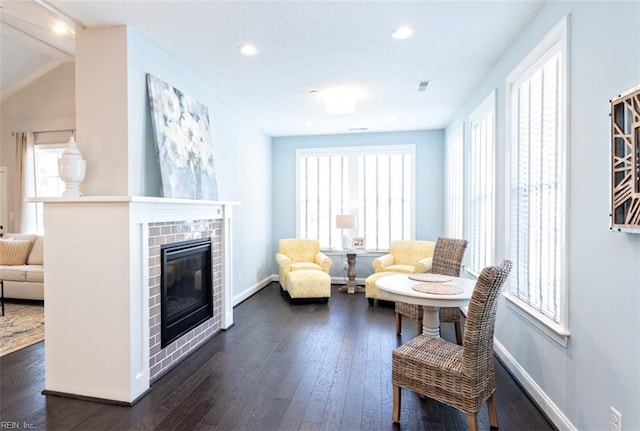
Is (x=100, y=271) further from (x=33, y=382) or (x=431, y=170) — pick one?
(x=431, y=170)

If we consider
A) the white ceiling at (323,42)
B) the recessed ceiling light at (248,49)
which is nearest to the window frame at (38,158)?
the white ceiling at (323,42)

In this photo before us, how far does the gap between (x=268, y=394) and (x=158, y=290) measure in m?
1.19

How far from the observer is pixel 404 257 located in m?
5.28

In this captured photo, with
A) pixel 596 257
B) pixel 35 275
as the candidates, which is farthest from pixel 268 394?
pixel 35 275

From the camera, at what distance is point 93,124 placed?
103 inches

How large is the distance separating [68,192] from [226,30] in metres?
1.72

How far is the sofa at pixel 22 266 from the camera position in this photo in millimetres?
4594

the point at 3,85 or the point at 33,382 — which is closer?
the point at 33,382

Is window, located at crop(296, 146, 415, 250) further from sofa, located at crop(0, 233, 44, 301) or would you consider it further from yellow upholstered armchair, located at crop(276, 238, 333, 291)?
sofa, located at crop(0, 233, 44, 301)

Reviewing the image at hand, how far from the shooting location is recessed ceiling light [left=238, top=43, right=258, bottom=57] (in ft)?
9.27

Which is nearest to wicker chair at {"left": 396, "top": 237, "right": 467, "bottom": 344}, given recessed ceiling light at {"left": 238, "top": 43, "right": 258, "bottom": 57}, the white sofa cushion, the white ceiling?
the white ceiling

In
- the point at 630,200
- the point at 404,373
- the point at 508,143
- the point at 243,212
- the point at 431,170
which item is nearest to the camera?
the point at 630,200

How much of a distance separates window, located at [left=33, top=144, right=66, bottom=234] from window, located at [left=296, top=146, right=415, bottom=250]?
4066 millimetres

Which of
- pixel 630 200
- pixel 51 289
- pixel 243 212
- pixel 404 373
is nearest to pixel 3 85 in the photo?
pixel 243 212
